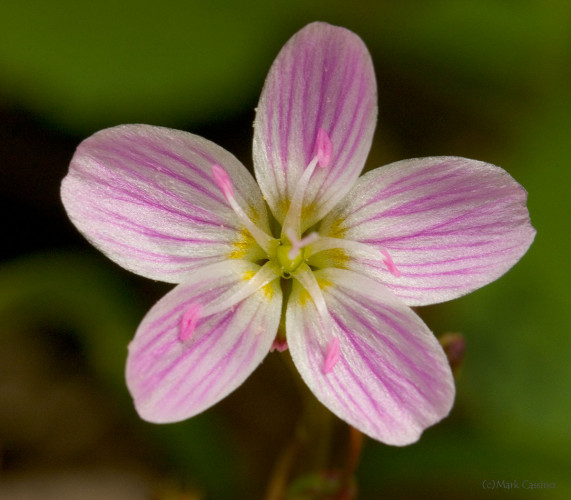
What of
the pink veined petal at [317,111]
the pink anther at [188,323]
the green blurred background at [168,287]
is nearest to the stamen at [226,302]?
the pink anther at [188,323]

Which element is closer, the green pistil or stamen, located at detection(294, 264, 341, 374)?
stamen, located at detection(294, 264, 341, 374)

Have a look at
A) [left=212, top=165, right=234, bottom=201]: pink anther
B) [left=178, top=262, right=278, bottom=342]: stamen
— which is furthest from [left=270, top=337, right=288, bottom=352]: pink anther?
[left=212, top=165, right=234, bottom=201]: pink anther

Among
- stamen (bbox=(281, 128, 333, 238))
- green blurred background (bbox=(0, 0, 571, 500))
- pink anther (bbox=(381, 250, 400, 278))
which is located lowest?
green blurred background (bbox=(0, 0, 571, 500))

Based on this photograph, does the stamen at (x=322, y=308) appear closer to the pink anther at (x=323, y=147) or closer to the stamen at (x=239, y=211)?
the stamen at (x=239, y=211)

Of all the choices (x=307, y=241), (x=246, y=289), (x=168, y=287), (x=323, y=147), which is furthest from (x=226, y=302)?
(x=168, y=287)

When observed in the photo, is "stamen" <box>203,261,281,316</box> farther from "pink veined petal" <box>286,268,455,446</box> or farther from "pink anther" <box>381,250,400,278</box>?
"pink anther" <box>381,250,400,278</box>

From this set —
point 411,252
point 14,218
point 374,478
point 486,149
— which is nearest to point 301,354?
point 411,252

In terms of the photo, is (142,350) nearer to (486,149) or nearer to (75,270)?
(75,270)

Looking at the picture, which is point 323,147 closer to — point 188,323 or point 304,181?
point 304,181
